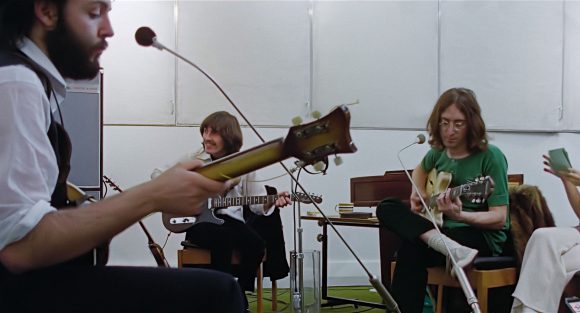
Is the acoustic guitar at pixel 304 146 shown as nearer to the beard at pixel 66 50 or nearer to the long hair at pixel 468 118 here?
the beard at pixel 66 50

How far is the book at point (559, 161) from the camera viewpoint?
2.71m

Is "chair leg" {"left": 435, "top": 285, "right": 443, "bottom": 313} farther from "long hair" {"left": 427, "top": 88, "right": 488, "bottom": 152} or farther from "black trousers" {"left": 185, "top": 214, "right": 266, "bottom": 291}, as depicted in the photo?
"black trousers" {"left": 185, "top": 214, "right": 266, "bottom": 291}

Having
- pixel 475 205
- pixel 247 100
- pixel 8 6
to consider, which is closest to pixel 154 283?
pixel 8 6

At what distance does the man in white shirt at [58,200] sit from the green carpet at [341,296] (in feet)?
7.06

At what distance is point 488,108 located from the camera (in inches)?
195

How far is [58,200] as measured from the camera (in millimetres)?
1143

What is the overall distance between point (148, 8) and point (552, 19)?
11.4 feet

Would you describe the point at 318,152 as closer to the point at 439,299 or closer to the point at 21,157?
the point at 21,157

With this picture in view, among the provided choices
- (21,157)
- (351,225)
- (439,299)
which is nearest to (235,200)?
(351,225)

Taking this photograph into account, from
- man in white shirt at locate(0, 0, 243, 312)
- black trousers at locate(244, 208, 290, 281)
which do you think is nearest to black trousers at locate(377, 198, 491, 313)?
black trousers at locate(244, 208, 290, 281)

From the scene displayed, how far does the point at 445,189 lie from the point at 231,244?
1201 millimetres

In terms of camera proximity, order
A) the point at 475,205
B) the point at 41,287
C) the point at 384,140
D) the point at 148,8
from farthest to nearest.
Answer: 1. the point at 384,140
2. the point at 148,8
3. the point at 475,205
4. the point at 41,287

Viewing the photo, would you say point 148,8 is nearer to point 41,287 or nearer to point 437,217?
point 437,217

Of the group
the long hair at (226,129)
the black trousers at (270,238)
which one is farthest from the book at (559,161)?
the long hair at (226,129)
